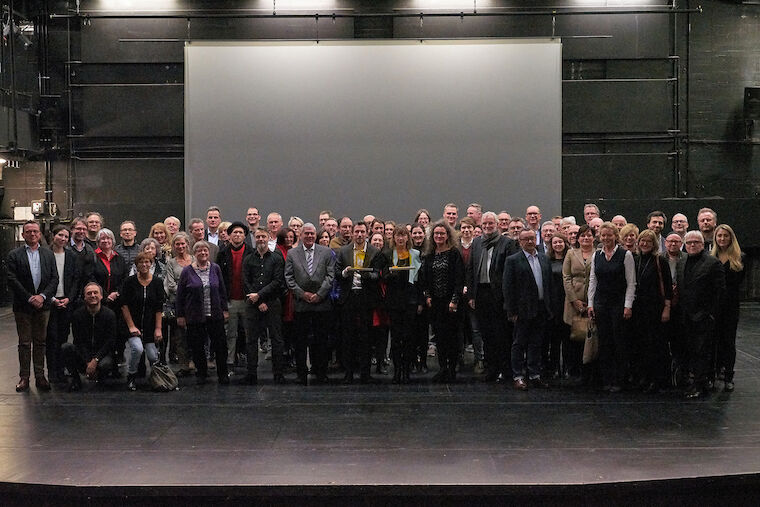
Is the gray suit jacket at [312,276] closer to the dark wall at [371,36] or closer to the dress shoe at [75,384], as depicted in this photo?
the dress shoe at [75,384]

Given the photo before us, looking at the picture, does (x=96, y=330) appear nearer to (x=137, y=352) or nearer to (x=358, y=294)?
(x=137, y=352)

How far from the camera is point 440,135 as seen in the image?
12.6m

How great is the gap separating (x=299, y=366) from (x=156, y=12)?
7.74m

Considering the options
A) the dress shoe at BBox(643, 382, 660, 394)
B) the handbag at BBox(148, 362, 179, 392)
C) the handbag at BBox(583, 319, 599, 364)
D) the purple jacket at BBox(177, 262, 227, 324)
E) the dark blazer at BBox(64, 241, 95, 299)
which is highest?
the dark blazer at BBox(64, 241, 95, 299)

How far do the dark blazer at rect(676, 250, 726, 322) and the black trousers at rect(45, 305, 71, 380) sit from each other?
18.0ft

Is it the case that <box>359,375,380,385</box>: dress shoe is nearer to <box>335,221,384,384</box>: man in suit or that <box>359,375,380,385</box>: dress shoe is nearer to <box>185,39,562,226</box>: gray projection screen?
<box>335,221,384,384</box>: man in suit

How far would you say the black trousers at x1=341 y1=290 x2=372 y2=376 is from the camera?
7613 millimetres

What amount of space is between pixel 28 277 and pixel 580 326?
489cm

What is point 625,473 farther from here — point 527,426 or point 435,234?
point 435,234

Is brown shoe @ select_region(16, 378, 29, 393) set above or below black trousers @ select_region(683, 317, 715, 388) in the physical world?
below

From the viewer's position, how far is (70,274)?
7594mm

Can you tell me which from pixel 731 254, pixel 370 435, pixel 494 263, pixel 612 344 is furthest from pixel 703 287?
pixel 370 435

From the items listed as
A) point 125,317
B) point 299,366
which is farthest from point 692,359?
point 125,317

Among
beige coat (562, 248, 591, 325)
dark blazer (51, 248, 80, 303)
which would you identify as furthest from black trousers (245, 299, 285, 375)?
beige coat (562, 248, 591, 325)
